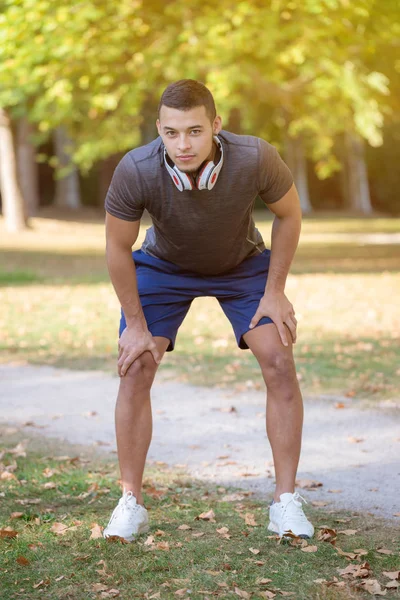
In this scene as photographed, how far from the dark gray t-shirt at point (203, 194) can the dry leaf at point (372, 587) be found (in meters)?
1.54

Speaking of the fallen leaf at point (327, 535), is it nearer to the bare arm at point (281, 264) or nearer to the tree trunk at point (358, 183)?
the bare arm at point (281, 264)

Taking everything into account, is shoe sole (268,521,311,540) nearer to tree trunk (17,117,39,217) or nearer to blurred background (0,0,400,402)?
blurred background (0,0,400,402)

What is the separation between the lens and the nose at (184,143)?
13.0 feet

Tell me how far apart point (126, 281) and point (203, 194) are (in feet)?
1.79

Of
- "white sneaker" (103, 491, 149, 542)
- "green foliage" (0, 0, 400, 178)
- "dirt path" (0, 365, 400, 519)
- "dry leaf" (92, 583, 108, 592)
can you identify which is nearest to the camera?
"dry leaf" (92, 583, 108, 592)

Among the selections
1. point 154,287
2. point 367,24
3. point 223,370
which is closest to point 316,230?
point 367,24

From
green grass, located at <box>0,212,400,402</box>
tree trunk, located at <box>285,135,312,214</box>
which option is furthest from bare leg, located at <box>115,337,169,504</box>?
tree trunk, located at <box>285,135,312,214</box>

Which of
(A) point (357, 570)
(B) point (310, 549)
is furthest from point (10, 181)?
(A) point (357, 570)

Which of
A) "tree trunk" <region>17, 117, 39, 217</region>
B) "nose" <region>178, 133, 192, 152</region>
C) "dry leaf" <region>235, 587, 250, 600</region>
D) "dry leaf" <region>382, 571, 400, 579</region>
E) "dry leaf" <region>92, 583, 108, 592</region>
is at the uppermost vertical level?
"tree trunk" <region>17, 117, 39, 217</region>

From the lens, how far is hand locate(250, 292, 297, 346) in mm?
4355

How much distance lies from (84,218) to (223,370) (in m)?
26.7

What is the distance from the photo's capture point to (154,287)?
4.48 meters

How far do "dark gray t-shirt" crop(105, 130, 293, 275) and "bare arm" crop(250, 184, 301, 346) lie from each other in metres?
0.12

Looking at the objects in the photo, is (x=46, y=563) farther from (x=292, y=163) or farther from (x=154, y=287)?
(x=292, y=163)
